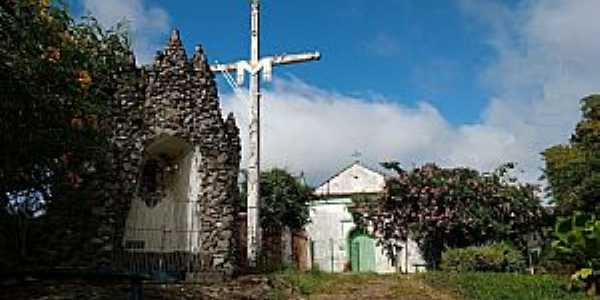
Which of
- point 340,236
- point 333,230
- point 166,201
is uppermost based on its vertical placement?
point 166,201

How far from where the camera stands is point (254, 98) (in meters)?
18.7

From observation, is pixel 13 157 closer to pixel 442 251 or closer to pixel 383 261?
pixel 442 251

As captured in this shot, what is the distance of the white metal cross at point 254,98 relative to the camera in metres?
18.1

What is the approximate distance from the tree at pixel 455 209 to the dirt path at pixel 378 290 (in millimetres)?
4636

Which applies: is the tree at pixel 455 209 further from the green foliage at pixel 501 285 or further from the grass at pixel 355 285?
the grass at pixel 355 285

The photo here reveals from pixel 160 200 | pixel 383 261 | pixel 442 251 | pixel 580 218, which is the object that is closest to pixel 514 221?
pixel 442 251

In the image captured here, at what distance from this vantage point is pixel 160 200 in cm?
1770

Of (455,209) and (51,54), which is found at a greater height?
(51,54)

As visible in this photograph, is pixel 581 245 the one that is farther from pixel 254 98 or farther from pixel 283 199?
pixel 283 199

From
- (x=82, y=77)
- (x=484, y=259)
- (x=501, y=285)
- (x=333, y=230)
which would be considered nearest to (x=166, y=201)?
(x=82, y=77)

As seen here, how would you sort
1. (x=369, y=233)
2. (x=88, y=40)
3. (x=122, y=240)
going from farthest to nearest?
(x=369, y=233)
(x=122, y=240)
(x=88, y=40)

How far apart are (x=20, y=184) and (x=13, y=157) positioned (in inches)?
54.0

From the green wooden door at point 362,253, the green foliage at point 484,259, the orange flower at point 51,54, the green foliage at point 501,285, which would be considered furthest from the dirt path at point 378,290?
the green wooden door at point 362,253

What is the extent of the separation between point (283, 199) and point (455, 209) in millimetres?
6949
